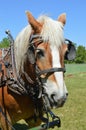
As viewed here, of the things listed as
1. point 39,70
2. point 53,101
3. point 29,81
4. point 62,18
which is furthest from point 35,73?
point 62,18

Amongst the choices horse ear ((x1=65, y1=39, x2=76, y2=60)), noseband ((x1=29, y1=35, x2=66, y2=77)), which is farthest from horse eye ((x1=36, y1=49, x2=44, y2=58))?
horse ear ((x1=65, y1=39, x2=76, y2=60))

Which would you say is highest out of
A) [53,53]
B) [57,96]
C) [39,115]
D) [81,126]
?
[53,53]

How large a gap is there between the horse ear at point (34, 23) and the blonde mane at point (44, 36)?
0.28 feet

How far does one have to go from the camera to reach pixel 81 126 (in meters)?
8.76

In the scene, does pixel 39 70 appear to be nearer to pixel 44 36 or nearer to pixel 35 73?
pixel 35 73

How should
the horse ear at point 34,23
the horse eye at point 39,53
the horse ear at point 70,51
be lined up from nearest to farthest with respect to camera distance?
the horse eye at point 39,53 < the horse ear at point 34,23 < the horse ear at point 70,51

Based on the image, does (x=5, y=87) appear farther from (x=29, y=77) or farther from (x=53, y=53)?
(x=53, y=53)

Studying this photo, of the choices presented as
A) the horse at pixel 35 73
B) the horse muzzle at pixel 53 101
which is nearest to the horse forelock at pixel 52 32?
the horse at pixel 35 73

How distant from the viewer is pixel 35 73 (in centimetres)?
468

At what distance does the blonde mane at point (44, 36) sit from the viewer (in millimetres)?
4488

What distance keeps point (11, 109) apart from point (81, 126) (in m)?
3.88

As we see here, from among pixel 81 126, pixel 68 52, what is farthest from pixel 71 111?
pixel 68 52

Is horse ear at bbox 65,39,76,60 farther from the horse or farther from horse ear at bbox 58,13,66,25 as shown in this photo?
horse ear at bbox 58,13,66,25

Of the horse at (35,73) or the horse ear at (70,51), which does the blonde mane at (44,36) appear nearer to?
the horse at (35,73)
